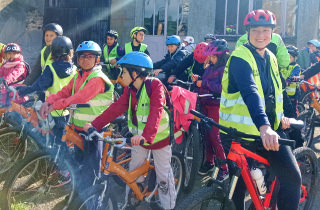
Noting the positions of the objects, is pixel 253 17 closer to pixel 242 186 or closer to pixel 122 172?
pixel 242 186

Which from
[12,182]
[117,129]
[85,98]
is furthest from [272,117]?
[117,129]

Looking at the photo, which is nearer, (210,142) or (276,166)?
(276,166)

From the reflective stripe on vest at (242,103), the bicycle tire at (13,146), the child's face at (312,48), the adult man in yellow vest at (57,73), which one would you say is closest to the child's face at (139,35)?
the adult man in yellow vest at (57,73)

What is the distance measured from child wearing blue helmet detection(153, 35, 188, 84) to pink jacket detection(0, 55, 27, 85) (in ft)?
7.26

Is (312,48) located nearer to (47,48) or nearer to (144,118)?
(47,48)

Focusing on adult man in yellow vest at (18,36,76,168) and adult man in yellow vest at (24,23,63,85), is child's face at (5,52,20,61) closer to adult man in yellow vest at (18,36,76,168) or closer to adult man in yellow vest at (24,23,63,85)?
adult man in yellow vest at (24,23,63,85)

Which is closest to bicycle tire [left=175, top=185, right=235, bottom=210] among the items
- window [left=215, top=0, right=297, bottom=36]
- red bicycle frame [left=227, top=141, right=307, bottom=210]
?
red bicycle frame [left=227, top=141, right=307, bottom=210]

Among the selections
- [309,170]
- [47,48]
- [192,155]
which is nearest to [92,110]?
[192,155]

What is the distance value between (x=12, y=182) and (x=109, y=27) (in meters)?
10.9

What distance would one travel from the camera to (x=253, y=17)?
9.79 ft

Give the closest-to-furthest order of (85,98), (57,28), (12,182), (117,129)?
(12,182) → (85,98) → (57,28) → (117,129)

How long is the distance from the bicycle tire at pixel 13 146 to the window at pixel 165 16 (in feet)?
30.3

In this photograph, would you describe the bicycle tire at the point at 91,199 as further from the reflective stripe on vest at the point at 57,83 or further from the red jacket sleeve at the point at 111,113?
the reflective stripe on vest at the point at 57,83

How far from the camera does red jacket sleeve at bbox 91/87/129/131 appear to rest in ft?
11.3
